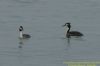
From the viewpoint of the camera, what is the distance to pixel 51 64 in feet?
86.3

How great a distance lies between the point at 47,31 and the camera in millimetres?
32844

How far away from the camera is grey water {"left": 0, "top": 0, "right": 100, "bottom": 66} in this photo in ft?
90.9

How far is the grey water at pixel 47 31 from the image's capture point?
27703 mm

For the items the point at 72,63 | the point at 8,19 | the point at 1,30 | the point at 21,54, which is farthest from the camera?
the point at 8,19

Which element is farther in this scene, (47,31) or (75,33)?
(47,31)

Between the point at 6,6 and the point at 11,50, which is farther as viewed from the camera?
the point at 6,6

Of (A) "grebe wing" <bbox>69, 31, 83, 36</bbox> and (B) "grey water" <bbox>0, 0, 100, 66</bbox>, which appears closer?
(B) "grey water" <bbox>0, 0, 100, 66</bbox>

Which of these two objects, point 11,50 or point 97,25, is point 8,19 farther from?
point 11,50

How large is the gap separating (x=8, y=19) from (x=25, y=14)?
7.13 feet

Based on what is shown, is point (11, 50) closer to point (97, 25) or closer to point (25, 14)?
point (97, 25)

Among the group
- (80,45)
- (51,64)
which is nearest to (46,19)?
(80,45)

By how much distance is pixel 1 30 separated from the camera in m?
33.1

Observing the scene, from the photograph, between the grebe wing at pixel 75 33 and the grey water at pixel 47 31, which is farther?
the grebe wing at pixel 75 33

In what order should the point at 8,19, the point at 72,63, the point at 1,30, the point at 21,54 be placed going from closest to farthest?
the point at 72,63 < the point at 21,54 < the point at 1,30 < the point at 8,19
